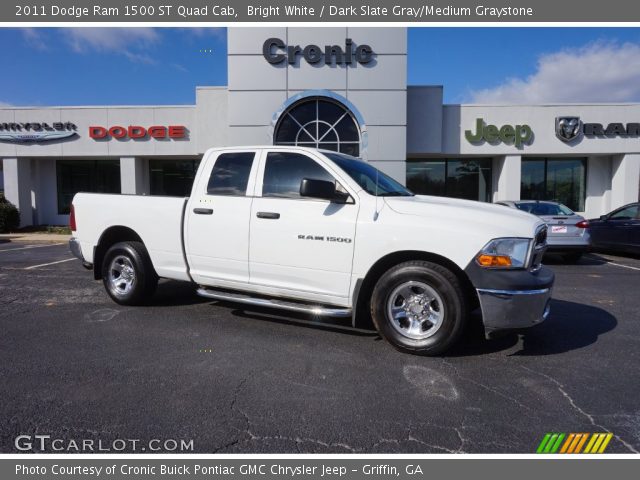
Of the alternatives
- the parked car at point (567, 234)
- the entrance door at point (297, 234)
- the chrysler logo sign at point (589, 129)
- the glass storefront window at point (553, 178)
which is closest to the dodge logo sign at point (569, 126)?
the chrysler logo sign at point (589, 129)

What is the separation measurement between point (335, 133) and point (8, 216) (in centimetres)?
1454

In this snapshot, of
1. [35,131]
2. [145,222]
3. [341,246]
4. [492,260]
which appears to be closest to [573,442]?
[492,260]

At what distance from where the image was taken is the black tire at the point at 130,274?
207 inches

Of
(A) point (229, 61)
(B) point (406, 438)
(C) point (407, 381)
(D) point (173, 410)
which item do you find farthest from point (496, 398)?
(A) point (229, 61)

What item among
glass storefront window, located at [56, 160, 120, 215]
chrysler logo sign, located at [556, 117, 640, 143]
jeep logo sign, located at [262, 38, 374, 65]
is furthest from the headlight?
glass storefront window, located at [56, 160, 120, 215]

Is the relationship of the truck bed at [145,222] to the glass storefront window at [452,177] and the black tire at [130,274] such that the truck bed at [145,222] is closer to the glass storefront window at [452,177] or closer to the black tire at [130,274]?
the black tire at [130,274]

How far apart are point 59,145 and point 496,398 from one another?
20555mm

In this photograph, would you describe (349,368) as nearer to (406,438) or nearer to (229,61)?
(406,438)

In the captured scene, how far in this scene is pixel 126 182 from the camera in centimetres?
1820

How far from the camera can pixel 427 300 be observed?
12.4ft

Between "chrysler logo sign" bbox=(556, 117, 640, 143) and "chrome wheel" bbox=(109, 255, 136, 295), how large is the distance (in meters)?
17.5

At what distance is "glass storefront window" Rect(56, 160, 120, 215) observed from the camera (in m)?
19.7

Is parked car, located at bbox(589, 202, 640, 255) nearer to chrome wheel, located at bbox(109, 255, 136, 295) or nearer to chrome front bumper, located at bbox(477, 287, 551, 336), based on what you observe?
chrome front bumper, located at bbox(477, 287, 551, 336)

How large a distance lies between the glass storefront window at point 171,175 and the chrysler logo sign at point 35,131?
11.9 feet
